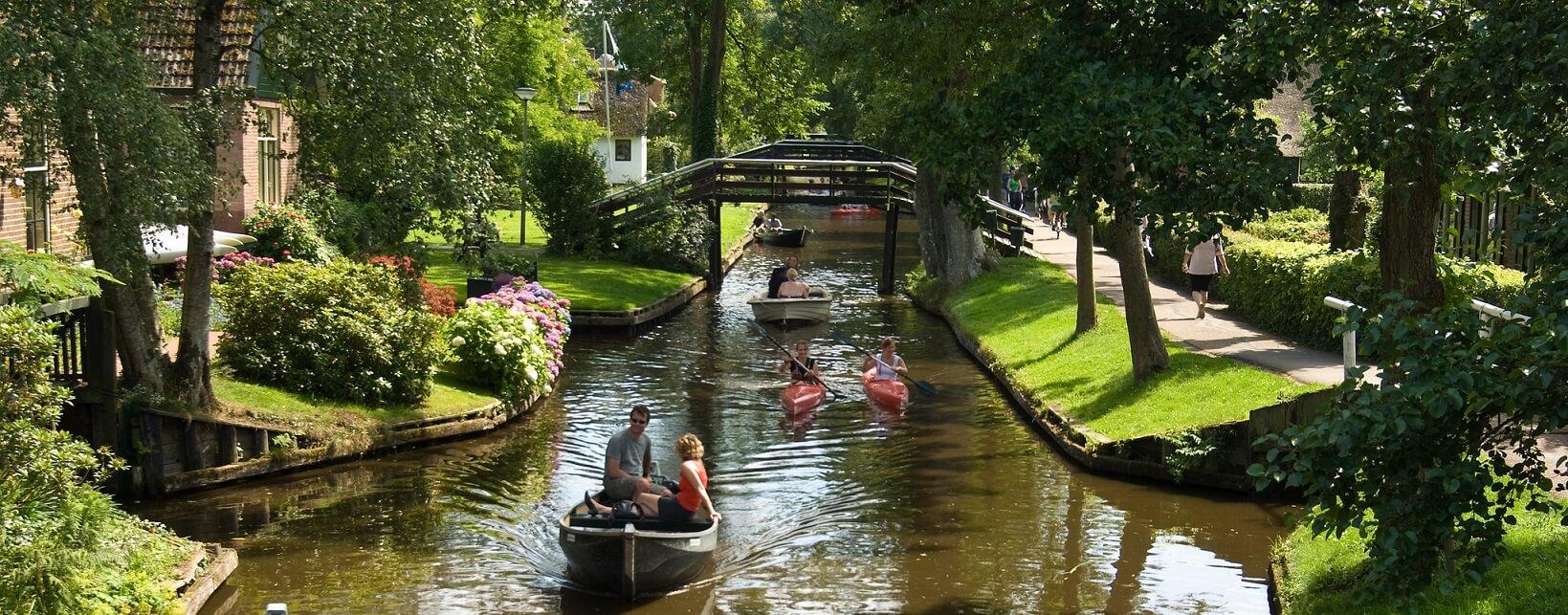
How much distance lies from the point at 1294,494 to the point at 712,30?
32.4m

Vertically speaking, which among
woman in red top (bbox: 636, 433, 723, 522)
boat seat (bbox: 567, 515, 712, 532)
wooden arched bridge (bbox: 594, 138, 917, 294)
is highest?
wooden arched bridge (bbox: 594, 138, 917, 294)

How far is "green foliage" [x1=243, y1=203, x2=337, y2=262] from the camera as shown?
94.0 feet

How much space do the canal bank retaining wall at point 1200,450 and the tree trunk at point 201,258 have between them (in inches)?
429

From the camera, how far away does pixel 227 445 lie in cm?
1739

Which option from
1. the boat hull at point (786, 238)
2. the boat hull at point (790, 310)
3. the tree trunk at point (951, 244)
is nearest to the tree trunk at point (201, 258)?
the boat hull at point (790, 310)

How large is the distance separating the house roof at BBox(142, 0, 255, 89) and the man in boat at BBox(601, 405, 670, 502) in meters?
6.17

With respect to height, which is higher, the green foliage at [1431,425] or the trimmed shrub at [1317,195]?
the trimmed shrub at [1317,195]

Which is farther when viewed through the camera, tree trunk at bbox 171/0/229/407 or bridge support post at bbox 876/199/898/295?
bridge support post at bbox 876/199/898/295

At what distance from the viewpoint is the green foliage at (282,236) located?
28641mm

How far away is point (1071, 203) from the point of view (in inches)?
543

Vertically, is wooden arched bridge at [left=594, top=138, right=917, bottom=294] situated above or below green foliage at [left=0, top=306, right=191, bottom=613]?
above

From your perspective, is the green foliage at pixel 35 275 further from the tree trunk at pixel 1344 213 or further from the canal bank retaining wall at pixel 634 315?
the tree trunk at pixel 1344 213

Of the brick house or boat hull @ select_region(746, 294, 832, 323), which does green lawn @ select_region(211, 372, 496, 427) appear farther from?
boat hull @ select_region(746, 294, 832, 323)

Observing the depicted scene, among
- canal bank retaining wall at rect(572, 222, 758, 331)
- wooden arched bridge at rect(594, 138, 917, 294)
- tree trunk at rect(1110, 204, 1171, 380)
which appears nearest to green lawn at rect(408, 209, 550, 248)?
wooden arched bridge at rect(594, 138, 917, 294)
